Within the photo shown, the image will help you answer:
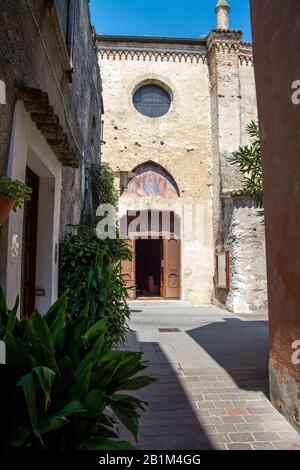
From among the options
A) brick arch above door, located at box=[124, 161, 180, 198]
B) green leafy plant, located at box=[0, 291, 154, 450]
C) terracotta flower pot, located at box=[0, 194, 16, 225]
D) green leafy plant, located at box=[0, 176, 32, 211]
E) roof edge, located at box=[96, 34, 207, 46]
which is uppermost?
roof edge, located at box=[96, 34, 207, 46]

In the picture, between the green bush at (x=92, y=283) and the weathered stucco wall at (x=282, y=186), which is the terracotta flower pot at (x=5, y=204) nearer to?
the weathered stucco wall at (x=282, y=186)

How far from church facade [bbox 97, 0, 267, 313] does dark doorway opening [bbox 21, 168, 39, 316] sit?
8562 mm

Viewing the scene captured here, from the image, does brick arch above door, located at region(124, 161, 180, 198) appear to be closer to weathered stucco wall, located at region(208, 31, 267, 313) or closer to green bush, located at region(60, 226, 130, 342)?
weathered stucco wall, located at region(208, 31, 267, 313)

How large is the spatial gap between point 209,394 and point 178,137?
469 inches

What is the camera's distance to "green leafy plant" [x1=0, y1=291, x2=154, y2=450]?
179 centimetres

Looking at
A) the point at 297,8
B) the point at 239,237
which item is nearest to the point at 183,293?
the point at 239,237

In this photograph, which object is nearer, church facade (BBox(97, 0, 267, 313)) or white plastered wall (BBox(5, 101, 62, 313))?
white plastered wall (BBox(5, 101, 62, 313))

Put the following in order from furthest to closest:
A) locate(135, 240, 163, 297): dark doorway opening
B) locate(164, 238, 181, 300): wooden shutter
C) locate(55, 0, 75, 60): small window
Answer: locate(135, 240, 163, 297): dark doorway opening < locate(164, 238, 181, 300): wooden shutter < locate(55, 0, 75, 60): small window

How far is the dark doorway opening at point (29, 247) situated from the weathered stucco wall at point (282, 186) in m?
2.81

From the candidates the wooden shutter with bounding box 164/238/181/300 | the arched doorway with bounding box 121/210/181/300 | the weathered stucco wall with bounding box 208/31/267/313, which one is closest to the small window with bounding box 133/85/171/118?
the weathered stucco wall with bounding box 208/31/267/313

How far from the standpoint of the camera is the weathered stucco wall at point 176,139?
1380 cm

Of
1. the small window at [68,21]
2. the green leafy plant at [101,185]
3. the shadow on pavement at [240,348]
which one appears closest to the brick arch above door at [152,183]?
the green leafy plant at [101,185]
